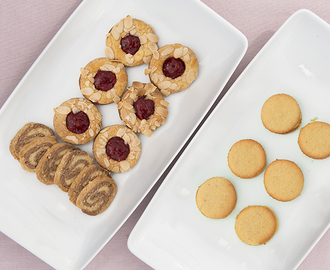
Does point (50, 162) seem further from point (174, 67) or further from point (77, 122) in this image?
point (174, 67)

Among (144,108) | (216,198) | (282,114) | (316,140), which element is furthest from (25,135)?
(316,140)

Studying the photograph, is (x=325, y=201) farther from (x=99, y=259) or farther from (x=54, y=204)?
(x=54, y=204)

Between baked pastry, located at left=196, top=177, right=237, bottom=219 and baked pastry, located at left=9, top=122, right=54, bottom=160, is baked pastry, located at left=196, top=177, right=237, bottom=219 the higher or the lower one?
the higher one

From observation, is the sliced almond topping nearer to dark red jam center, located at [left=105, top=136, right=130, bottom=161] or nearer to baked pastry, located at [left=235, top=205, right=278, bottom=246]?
dark red jam center, located at [left=105, top=136, right=130, bottom=161]

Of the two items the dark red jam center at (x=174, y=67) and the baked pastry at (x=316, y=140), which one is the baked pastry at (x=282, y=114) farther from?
the dark red jam center at (x=174, y=67)

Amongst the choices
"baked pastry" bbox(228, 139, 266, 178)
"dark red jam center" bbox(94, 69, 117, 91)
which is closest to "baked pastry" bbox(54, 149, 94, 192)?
"dark red jam center" bbox(94, 69, 117, 91)

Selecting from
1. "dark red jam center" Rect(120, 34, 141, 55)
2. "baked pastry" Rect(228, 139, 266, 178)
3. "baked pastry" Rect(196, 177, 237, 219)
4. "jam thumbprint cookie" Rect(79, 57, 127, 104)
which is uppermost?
"dark red jam center" Rect(120, 34, 141, 55)
